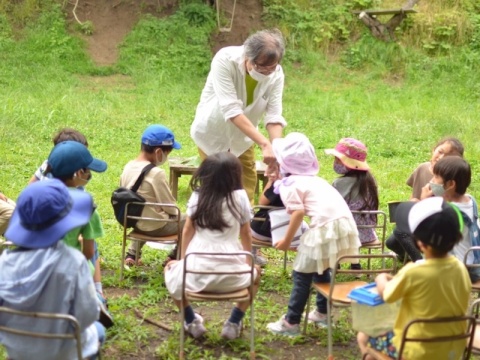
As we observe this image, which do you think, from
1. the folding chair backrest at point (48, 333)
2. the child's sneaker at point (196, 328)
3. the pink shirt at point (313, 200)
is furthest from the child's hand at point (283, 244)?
the folding chair backrest at point (48, 333)

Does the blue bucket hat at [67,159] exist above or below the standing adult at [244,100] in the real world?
below

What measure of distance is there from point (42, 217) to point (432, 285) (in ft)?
5.82

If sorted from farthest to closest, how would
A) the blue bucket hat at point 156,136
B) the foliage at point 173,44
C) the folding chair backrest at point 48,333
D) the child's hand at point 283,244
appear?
the foliage at point 173,44 → the blue bucket hat at point 156,136 → the child's hand at point 283,244 → the folding chair backrest at point 48,333

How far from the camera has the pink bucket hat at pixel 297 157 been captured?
16.7ft

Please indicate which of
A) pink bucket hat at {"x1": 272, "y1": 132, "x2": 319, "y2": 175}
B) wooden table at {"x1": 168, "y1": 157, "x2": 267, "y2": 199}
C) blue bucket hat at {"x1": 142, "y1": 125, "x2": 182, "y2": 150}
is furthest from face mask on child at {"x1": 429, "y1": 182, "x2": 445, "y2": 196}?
wooden table at {"x1": 168, "y1": 157, "x2": 267, "y2": 199}

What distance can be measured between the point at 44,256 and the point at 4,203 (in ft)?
7.86

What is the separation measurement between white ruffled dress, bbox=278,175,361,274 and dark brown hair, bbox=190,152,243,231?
411 mm

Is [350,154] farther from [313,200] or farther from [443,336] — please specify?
[443,336]

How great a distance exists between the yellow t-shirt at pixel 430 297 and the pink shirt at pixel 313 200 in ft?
4.05

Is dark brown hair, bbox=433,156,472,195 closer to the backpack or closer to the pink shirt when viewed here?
the pink shirt

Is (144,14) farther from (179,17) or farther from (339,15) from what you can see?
(339,15)

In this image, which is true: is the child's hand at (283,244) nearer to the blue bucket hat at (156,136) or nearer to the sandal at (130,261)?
the blue bucket hat at (156,136)

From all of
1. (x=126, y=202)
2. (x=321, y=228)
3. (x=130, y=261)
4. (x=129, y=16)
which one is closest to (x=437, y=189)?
(x=321, y=228)

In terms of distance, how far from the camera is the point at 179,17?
15.8 m
